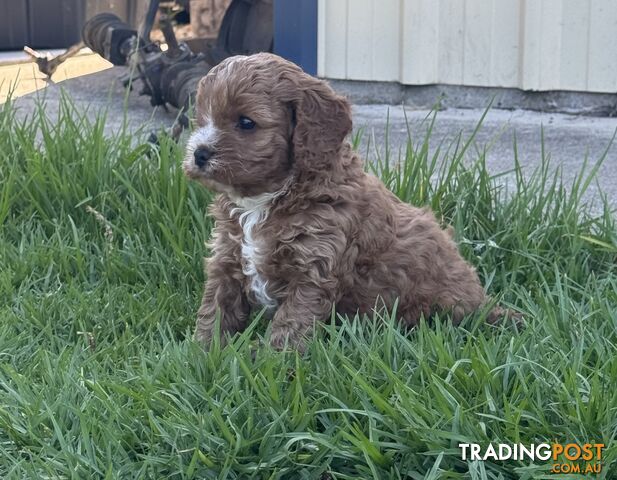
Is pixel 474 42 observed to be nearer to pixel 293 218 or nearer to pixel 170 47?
pixel 170 47

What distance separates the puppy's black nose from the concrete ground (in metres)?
2.05

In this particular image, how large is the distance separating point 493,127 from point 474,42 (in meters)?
0.65

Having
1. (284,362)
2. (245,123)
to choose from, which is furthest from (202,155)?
(284,362)

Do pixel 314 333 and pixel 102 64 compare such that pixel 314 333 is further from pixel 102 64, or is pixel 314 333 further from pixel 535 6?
pixel 102 64

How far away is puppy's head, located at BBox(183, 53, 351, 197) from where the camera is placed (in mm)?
3174

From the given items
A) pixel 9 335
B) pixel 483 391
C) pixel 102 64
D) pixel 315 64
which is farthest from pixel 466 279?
pixel 102 64

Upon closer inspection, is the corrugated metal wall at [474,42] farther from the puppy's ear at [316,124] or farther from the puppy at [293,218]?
the puppy's ear at [316,124]

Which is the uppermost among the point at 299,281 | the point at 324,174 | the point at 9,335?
the point at 324,174

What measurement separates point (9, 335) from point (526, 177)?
2762 millimetres

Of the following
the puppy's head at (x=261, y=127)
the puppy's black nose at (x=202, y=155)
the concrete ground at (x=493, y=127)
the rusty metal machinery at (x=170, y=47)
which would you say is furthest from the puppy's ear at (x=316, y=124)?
the rusty metal machinery at (x=170, y=47)

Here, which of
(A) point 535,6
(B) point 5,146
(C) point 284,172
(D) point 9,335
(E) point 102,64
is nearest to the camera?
(C) point 284,172

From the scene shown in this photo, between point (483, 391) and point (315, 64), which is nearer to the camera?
point (483, 391)

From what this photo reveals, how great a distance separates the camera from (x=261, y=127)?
10.5ft

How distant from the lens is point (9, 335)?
11.6ft
